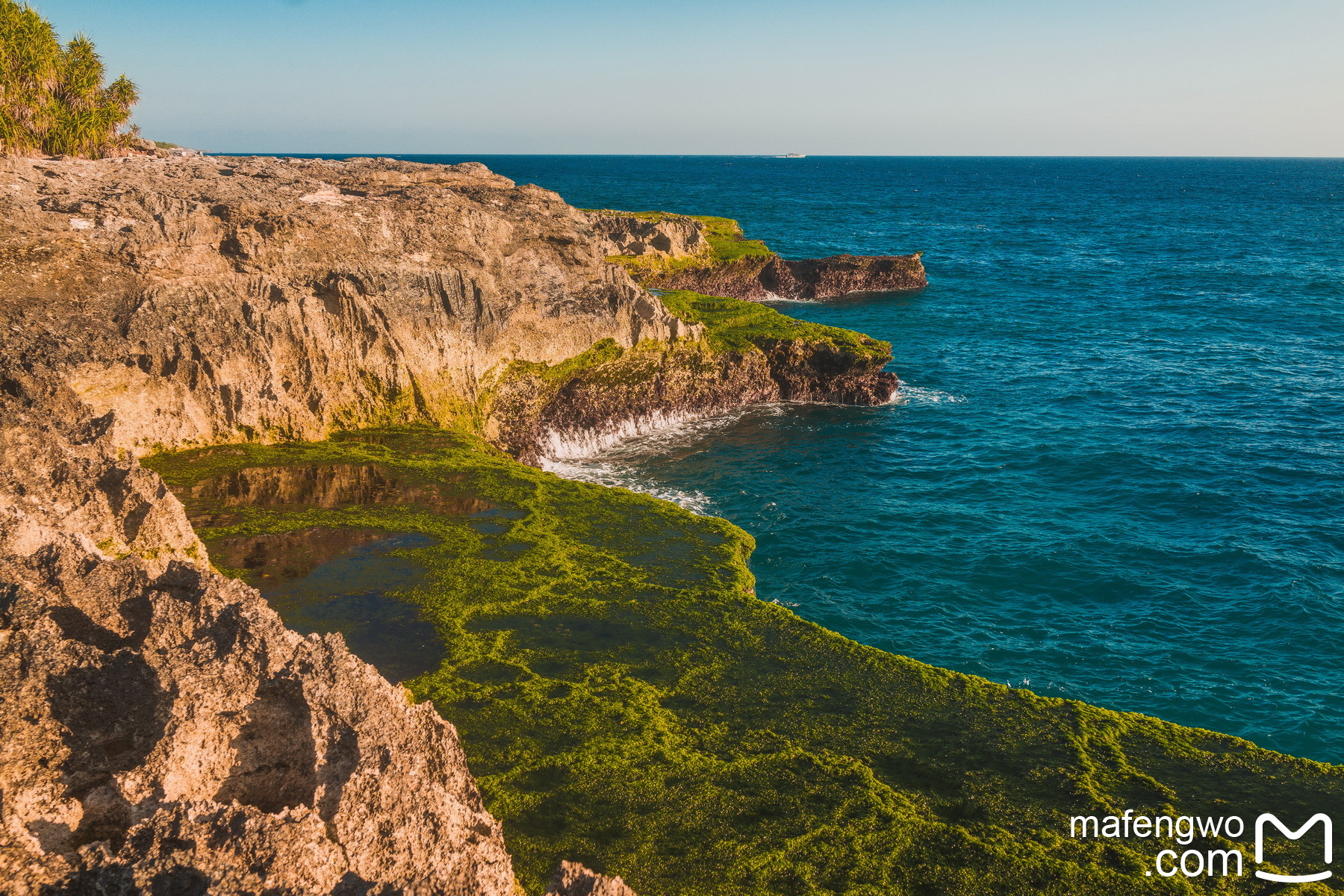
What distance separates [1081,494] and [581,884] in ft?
99.5

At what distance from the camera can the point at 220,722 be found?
9695mm

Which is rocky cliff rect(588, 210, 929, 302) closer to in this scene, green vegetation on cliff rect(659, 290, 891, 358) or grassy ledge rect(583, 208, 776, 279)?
grassy ledge rect(583, 208, 776, 279)

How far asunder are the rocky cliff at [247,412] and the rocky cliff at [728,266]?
2192cm

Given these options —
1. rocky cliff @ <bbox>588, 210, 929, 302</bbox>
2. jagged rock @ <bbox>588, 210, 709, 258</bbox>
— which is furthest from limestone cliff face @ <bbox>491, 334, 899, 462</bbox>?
jagged rock @ <bbox>588, 210, 709, 258</bbox>

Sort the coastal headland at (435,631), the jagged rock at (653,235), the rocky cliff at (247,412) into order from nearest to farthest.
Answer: the rocky cliff at (247,412)
the coastal headland at (435,631)
the jagged rock at (653,235)

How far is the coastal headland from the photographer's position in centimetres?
902

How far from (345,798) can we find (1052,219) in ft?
464

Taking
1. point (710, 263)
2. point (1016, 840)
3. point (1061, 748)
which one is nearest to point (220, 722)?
point (1016, 840)

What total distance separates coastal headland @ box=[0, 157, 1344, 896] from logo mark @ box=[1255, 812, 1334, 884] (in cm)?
30

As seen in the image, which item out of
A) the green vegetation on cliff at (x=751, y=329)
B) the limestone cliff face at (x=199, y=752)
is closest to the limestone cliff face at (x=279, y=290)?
the green vegetation on cliff at (x=751, y=329)

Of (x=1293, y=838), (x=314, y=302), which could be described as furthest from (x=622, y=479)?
(x=1293, y=838)

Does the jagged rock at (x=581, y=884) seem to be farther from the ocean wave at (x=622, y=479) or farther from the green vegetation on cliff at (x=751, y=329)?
the green vegetation on cliff at (x=751, y=329)

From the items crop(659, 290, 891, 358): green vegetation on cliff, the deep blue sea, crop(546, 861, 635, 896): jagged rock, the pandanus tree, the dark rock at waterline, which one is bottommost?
the deep blue sea

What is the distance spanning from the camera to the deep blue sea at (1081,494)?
21.9 metres
